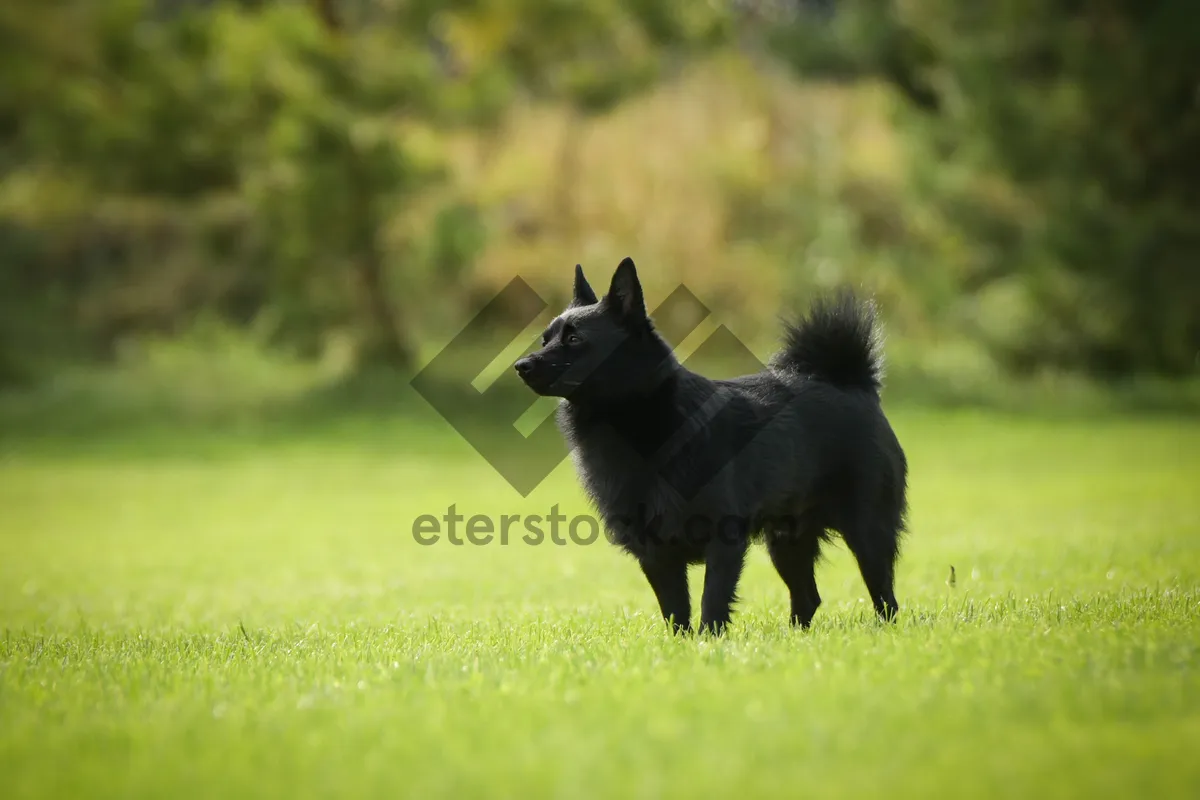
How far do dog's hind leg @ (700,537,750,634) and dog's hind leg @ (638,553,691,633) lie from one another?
0.66 feet

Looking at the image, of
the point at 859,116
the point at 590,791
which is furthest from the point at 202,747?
the point at 859,116

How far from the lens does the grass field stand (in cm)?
314

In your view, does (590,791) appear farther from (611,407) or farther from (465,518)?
(465,518)

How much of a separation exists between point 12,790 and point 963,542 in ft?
26.3

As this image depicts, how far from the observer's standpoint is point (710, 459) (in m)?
5.14

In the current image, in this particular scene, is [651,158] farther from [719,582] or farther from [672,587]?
[719,582]

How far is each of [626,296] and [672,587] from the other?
1389 millimetres

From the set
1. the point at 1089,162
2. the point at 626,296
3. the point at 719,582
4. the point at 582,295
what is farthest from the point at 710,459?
the point at 1089,162

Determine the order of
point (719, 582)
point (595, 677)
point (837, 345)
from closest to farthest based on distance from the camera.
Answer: point (595, 677) < point (719, 582) < point (837, 345)

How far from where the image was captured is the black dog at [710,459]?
5.06m

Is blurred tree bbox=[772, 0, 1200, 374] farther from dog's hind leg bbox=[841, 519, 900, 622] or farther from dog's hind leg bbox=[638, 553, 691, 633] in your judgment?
dog's hind leg bbox=[638, 553, 691, 633]

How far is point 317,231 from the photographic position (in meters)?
19.5

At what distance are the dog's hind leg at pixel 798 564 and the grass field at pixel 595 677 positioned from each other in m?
0.11
